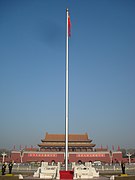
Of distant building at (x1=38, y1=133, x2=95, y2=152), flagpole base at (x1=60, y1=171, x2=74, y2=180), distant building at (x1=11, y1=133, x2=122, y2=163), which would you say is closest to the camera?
flagpole base at (x1=60, y1=171, x2=74, y2=180)

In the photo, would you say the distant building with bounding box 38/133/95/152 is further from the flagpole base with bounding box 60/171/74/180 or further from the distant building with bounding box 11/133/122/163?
the flagpole base with bounding box 60/171/74/180

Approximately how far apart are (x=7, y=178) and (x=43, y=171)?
2.86 m

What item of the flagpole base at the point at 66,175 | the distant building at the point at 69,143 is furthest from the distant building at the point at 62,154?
the flagpole base at the point at 66,175

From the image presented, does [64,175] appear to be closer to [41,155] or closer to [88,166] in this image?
[88,166]

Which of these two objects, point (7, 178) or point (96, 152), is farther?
point (96, 152)

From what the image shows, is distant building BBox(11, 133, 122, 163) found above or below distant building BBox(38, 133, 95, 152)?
below

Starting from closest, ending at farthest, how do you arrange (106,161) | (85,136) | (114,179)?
1. (114,179)
2. (106,161)
3. (85,136)

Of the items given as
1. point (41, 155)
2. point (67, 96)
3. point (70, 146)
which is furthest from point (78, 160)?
point (67, 96)

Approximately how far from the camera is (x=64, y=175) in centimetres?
1266

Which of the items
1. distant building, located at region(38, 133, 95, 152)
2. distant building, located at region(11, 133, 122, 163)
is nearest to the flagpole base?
distant building, located at region(11, 133, 122, 163)

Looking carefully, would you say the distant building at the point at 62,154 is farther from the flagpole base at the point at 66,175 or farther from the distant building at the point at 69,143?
the flagpole base at the point at 66,175

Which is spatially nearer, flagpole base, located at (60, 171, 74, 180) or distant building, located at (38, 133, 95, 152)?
flagpole base, located at (60, 171, 74, 180)

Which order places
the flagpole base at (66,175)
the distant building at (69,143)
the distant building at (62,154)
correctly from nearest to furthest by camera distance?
the flagpole base at (66,175)
the distant building at (62,154)
the distant building at (69,143)

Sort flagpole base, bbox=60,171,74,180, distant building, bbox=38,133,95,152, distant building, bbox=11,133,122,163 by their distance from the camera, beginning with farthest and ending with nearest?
distant building, bbox=38,133,95,152, distant building, bbox=11,133,122,163, flagpole base, bbox=60,171,74,180
